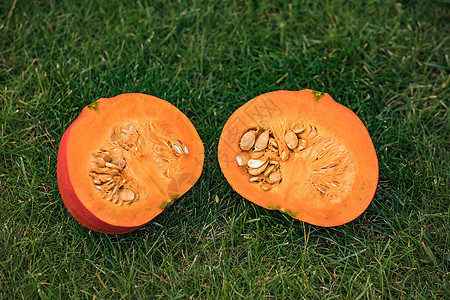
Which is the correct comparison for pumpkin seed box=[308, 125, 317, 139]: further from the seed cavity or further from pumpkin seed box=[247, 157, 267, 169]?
pumpkin seed box=[247, 157, 267, 169]

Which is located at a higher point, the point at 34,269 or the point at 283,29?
the point at 283,29

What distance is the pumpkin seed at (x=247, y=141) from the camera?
8.41 ft

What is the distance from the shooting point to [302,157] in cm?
258

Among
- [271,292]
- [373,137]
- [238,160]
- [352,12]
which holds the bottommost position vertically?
[271,292]

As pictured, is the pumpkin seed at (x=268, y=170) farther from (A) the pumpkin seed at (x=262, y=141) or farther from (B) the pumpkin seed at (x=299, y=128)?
(B) the pumpkin seed at (x=299, y=128)

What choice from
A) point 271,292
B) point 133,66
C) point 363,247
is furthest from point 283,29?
point 271,292

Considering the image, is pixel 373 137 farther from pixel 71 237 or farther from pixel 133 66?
pixel 71 237

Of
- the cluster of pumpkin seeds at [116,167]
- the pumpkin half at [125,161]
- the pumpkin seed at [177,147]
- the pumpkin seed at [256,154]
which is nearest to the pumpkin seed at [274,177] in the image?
the pumpkin seed at [256,154]

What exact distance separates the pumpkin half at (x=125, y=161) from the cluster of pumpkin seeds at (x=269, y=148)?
0.89 feet

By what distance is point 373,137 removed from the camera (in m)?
3.01

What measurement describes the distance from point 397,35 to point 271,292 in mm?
2110

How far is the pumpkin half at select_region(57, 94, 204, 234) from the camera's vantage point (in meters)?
2.35

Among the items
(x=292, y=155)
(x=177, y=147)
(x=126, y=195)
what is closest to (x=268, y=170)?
(x=292, y=155)

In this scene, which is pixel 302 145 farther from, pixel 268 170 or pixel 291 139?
pixel 268 170
